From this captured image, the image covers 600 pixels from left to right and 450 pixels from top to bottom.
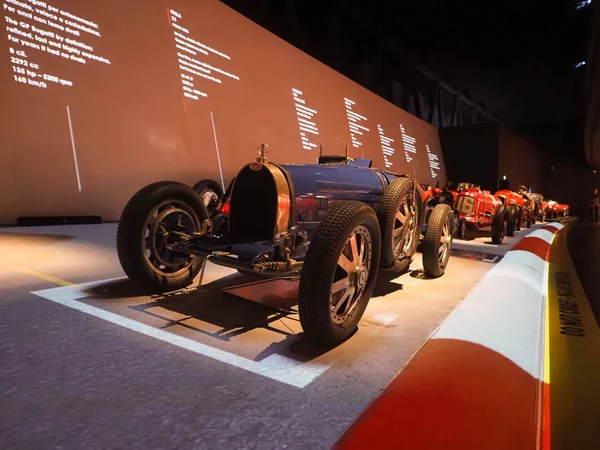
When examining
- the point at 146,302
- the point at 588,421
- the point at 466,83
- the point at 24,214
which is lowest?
the point at 588,421

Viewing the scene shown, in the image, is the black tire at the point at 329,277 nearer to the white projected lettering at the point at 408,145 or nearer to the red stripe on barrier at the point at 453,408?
the red stripe on barrier at the point at 453,408

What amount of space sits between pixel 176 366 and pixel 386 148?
12.7m

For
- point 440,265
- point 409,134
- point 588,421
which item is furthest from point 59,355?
point 409,134

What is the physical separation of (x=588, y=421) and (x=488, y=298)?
1235mm

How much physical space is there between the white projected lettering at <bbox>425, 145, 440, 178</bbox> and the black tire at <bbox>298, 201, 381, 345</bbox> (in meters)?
17.0

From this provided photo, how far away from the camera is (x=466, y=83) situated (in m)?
16.6

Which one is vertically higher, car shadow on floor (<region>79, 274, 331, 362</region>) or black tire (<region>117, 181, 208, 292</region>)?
black tire (<region>117, 181, 208, 292</region>)

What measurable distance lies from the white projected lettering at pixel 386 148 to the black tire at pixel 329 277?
11468 mm

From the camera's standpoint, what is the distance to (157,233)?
7.89ft

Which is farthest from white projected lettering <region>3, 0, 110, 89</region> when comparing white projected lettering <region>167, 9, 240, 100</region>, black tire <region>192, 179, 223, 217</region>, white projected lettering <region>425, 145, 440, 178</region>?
white projected lettering <region>425, 145, 440, 178</region>

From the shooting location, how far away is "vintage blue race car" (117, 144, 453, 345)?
5.63 feet

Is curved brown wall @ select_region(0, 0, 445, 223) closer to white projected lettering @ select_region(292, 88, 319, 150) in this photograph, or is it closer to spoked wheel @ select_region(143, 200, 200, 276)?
white projected lettering @ select_region(292, 88, 319, 150)

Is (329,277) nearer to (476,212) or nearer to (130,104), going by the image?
(130,104)

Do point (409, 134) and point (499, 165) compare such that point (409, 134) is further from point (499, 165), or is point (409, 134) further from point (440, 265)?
point (440, 265)
